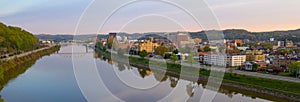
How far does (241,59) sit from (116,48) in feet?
17.9

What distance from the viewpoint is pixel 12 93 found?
4484mm

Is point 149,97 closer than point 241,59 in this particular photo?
Yes

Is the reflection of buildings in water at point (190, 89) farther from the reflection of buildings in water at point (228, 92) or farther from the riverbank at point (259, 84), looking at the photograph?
the reflection of buildings in water at point (228, 92)

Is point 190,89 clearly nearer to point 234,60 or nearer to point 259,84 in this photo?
point 259,84

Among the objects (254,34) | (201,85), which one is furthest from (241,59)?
(254,34)

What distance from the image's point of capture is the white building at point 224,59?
7375 mm

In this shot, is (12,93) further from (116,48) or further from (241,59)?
(116,48)

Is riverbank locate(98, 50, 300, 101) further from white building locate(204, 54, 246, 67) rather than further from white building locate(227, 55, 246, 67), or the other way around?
white building locate(227, 55, 246, 67)

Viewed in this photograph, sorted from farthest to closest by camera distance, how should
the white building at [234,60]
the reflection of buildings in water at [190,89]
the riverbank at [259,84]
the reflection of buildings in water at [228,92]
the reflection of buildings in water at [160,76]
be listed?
the white building at [234,60] → the reflection of buildings in water at [160,76] → the reflection of buildings in water at [228,92] → the reflection of buildings in water at [190,89] → the riverbank at [259,84]

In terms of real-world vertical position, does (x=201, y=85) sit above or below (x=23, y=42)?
below

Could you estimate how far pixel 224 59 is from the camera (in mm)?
7398

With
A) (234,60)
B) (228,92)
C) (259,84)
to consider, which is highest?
(234,60)

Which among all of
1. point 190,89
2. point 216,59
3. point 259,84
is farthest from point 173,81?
point 216,59

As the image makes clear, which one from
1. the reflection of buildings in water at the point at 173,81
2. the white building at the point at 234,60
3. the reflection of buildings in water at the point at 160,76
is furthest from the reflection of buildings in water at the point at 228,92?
the white building at the point at 234,60
